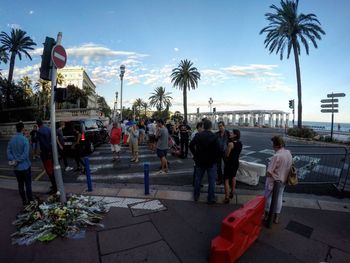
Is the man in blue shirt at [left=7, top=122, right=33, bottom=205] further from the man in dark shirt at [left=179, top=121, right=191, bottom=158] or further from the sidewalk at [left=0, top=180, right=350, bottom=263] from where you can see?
the man in dark shirt at [left=179, top=121, right=191, bottom=158]

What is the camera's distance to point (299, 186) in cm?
771

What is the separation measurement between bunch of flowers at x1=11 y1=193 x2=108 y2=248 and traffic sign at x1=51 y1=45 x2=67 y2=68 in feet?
10.3

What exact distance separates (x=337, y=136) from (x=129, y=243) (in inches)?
1026

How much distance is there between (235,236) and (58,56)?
17.3 feet

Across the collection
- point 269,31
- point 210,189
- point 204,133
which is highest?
point 269,31

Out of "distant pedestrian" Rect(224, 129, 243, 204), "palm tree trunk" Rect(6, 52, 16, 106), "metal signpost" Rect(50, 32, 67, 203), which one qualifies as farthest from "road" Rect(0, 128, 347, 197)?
"palm tree trunk" Rect(6, 52, 16, 106)

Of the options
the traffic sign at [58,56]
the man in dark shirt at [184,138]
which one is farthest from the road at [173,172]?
the traffic sign at [58,56]

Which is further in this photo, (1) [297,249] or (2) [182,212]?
(2) [182,212]

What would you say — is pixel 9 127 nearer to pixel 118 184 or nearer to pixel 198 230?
pixel 118 184

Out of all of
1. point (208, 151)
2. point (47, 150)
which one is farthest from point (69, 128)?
point (208, 151)

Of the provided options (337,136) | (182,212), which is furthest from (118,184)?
(337,136)

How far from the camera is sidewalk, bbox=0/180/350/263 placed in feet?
12.8

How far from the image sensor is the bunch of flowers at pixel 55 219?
177 inches

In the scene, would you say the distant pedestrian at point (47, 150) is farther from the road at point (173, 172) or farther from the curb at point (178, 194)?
the road at point (173, 172)
